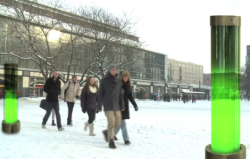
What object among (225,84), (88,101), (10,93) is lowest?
(88,101)

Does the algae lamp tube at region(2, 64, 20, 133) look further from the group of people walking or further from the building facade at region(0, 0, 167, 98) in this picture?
the building facade at region(0, 0, 167, 98)

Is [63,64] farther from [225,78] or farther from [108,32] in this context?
[225,78]

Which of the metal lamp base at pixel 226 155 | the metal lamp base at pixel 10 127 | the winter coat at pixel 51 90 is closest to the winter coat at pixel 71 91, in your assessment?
the winter coat at pixel 51 90

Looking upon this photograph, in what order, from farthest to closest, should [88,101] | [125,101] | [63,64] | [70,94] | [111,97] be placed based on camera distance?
[63,64] → [70,94] → [88,101] → [125,101] → [111,97]

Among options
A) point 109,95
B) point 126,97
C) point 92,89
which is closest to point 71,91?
point 92,89

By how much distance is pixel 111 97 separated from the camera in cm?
561

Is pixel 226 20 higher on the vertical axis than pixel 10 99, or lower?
higher

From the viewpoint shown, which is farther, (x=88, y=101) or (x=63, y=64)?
(x=63, y=64)

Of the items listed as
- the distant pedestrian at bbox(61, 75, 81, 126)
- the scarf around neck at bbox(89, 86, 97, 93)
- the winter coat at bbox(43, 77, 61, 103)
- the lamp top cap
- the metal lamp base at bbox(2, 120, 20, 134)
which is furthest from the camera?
the distant pedestrian at bbox(61, 75, 81, 126)

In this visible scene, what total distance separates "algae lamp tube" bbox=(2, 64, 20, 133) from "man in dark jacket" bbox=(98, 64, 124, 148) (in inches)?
68.2

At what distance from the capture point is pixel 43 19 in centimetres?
2547

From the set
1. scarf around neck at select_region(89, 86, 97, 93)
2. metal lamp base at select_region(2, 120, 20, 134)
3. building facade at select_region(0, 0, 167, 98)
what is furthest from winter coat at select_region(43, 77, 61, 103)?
building facade at select_region(0, 0, 167, 98)

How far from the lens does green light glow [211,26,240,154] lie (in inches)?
81.7

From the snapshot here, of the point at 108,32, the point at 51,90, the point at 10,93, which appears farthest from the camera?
the point at 108,32
